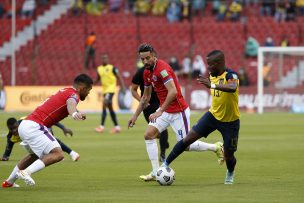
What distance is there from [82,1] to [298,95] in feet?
49.0

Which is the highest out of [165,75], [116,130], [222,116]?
[165,75]

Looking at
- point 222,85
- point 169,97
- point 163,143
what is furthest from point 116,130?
point 222,85

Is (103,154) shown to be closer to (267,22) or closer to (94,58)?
(94,58)

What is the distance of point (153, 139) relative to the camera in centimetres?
1534

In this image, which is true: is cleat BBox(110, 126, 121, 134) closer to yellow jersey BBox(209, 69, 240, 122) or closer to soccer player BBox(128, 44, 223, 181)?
soccer player BBox(128, 44, 223, 181)

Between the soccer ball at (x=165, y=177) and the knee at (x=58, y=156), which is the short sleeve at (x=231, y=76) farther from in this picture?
the knee at (x=58, y=156)

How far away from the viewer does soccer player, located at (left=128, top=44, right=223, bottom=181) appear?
1484 centimetres

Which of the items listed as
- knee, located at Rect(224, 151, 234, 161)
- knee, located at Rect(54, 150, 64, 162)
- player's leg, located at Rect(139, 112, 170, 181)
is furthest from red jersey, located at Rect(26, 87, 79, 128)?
knee, located at Rect(224, 151, 234, 161)

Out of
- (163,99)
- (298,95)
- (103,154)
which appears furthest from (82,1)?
(163,99)

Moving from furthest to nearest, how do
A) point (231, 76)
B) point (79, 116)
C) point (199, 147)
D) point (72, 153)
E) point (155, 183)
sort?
point (199, 147), point (155, 183), point (72, 153), point (231, 76), point (79, 116)

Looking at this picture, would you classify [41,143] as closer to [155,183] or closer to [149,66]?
[155,183]

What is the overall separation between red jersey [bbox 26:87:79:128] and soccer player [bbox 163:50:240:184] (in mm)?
2103

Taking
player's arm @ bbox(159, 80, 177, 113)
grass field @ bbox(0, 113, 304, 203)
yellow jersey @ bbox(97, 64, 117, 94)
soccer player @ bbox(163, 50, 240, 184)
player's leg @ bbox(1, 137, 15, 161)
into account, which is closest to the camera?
grass field @ bbox(0, 113, 304, 203)

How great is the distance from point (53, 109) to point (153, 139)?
230cm
